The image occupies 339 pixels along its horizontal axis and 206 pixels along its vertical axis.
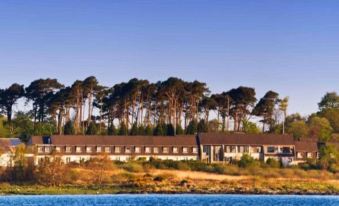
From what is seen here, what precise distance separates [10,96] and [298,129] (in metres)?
40.9

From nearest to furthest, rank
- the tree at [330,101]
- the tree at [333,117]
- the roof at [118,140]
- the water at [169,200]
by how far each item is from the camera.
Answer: the water at [169,200] → the roof at [118,140] → the tree at [333,117] → the tree at [330,101]

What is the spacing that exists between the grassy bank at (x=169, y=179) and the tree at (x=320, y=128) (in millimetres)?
21012

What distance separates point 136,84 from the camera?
4193 inches

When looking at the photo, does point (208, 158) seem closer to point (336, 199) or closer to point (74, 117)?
point (74, 117)

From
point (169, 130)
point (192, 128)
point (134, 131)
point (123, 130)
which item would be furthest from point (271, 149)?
point (123, 130)

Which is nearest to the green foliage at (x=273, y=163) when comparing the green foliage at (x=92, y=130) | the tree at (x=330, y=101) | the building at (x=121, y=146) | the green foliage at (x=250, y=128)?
the building at (x=121, y=146)

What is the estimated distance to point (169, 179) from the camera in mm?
73688

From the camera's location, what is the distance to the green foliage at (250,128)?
A: 356 ft

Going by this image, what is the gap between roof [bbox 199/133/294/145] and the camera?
9738 centimetres

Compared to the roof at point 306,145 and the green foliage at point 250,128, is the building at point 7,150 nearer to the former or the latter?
the green foliage at point 250,128

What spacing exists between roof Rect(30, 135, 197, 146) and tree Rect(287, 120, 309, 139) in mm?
18338

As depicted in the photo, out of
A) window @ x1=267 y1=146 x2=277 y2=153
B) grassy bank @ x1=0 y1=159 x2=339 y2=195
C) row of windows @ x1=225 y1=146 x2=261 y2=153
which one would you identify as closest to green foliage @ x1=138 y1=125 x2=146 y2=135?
row of windows @ x1=225 y1=146 x2=261 y2=153

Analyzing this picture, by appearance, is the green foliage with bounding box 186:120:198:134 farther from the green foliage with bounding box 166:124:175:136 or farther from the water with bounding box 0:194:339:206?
the water with bounding box 0:194:339:206

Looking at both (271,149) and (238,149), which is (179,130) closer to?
(238,149)
